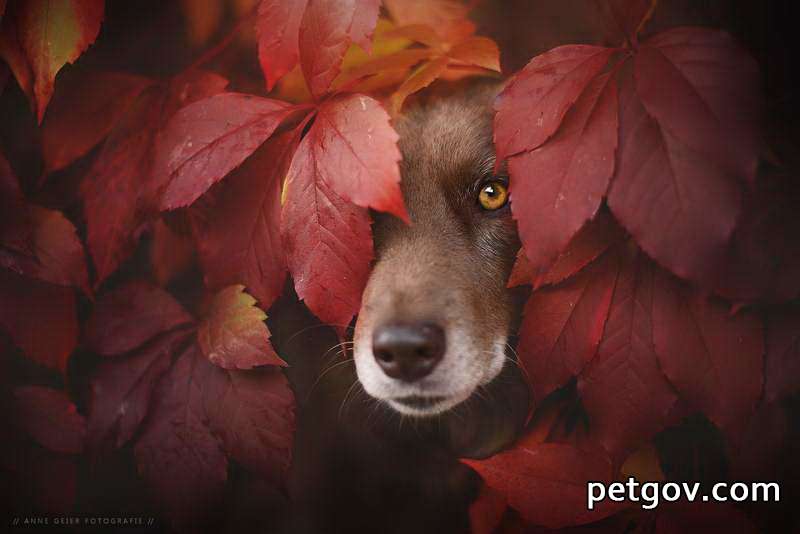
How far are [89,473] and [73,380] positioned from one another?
0.20 meters

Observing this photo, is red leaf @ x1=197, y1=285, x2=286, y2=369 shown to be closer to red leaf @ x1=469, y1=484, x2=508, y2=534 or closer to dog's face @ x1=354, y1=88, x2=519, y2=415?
dog's face @ x1=354, y1=88, x2=519, y2=415

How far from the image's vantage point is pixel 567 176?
3.10 ft

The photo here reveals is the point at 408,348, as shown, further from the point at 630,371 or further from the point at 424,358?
the point at 630,371

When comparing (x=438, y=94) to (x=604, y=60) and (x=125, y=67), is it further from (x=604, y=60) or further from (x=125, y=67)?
(x=125, y=67)

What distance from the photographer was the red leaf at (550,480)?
1105mm

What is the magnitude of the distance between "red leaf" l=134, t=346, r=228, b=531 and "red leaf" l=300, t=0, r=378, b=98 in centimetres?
58

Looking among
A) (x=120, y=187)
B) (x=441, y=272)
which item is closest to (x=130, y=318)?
(x=120, y=187)

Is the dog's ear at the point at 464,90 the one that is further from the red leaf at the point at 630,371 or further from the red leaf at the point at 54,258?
the red leaf at the point at 54,258

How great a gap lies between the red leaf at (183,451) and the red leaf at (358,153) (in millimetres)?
476

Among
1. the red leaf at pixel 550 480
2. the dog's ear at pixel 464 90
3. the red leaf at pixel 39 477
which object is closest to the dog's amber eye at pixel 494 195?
the dog's ear at pixel 464 90

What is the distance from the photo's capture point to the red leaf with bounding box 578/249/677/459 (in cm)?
104

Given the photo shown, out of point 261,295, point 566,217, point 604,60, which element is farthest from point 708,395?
point 261,295

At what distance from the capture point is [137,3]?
1.31m

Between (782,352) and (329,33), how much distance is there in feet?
2.87
